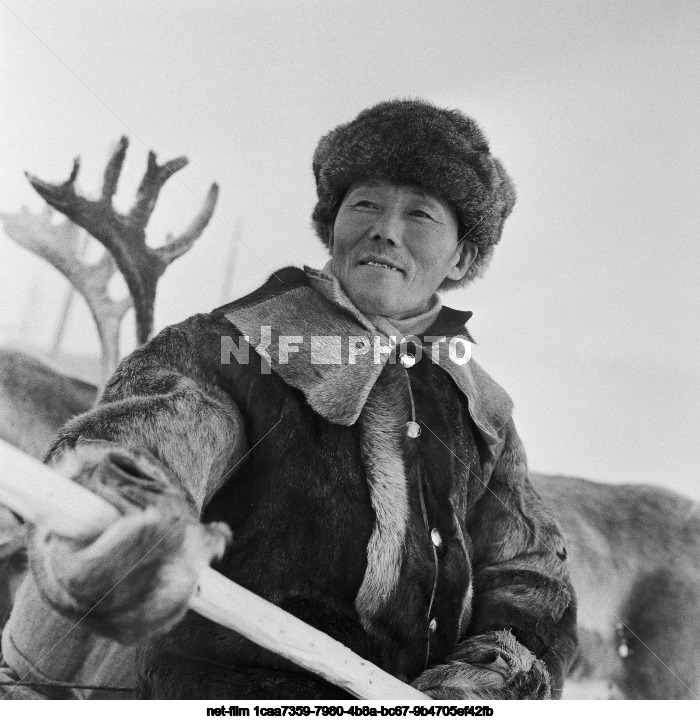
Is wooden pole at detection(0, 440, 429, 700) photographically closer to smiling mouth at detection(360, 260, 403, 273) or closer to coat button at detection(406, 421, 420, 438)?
coat button at detection(406, 421, 420, 438)

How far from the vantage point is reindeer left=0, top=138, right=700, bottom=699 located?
1.66 meters

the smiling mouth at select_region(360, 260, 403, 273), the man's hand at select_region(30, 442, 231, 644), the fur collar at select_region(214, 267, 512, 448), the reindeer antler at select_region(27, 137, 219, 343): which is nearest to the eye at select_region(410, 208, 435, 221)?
the smiling mouth at select_region(360, 260, 403, 273)

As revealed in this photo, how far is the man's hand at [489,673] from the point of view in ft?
4.99

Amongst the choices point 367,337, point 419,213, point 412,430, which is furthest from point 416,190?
point 412,430

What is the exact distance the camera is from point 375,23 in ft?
6.02

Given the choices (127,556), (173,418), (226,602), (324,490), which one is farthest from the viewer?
(324,490)

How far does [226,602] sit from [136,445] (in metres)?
0.28

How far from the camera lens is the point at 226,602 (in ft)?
4.17

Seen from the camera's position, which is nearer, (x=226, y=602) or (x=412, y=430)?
(x=226, y=602)

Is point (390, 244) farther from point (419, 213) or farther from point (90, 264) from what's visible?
point (90, 264)

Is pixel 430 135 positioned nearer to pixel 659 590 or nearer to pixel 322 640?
pixel 322 640

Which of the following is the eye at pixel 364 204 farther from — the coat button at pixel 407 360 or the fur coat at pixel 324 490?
the coat button at pixel 407 360

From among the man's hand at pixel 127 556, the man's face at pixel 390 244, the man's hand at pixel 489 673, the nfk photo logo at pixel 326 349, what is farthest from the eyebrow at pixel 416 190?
the man's hand at pixel 489 673

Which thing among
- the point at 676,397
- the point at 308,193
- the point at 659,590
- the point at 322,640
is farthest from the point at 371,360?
the point at 659,590
